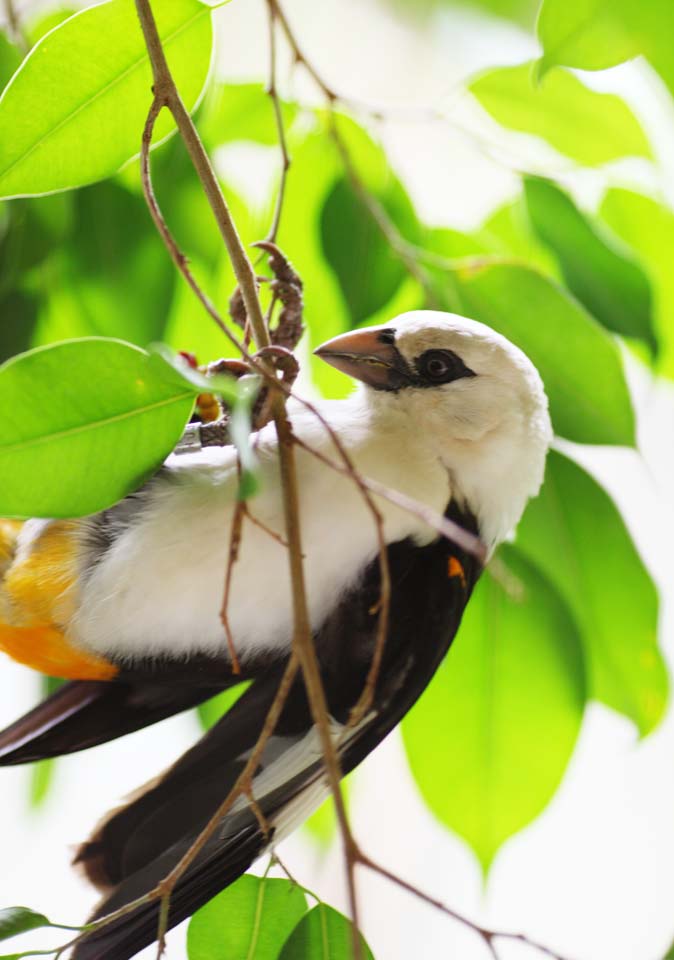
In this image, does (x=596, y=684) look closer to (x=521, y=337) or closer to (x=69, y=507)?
(x=521, y=337)

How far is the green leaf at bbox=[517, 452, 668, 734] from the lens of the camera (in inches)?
38.3

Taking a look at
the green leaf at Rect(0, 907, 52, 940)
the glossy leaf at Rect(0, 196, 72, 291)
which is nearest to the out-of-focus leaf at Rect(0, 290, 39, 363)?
the glossy leaf at Rect(0, 196, 72, 291)

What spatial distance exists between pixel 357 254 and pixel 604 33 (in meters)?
0.30

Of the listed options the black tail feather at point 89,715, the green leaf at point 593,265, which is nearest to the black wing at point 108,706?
the black tail feather at point 89,715

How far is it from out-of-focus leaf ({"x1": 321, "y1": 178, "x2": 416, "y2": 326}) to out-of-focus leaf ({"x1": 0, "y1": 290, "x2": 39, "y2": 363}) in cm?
30

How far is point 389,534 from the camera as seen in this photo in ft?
2.60

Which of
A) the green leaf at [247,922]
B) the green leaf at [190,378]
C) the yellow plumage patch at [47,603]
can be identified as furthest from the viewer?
the yellow plumage patch at [47,603]

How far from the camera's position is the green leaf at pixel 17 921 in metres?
0.63

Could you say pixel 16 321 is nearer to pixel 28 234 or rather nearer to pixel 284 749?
pixel 28 234

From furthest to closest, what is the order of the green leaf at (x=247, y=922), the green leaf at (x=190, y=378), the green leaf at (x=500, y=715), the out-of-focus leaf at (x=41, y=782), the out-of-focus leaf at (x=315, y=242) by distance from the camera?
the out-of-focus leaf at (x=41, y=782), the out-of-focus leaf at (x=315, y=242), the green leaf at (x=500, y=715), the green leaf at (x=247, y=922), the green leaf at (x=190, y=378)

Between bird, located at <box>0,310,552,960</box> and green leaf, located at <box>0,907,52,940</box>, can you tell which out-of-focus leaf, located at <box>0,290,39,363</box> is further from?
green leaf, located at <box>0,907,52,940</box>

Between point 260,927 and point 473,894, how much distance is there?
1753 mm

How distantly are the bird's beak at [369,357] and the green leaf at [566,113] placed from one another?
1.15 feet

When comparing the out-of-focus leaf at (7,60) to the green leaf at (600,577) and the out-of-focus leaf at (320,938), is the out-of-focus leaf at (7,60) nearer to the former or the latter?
the green leaf at (600,577)
